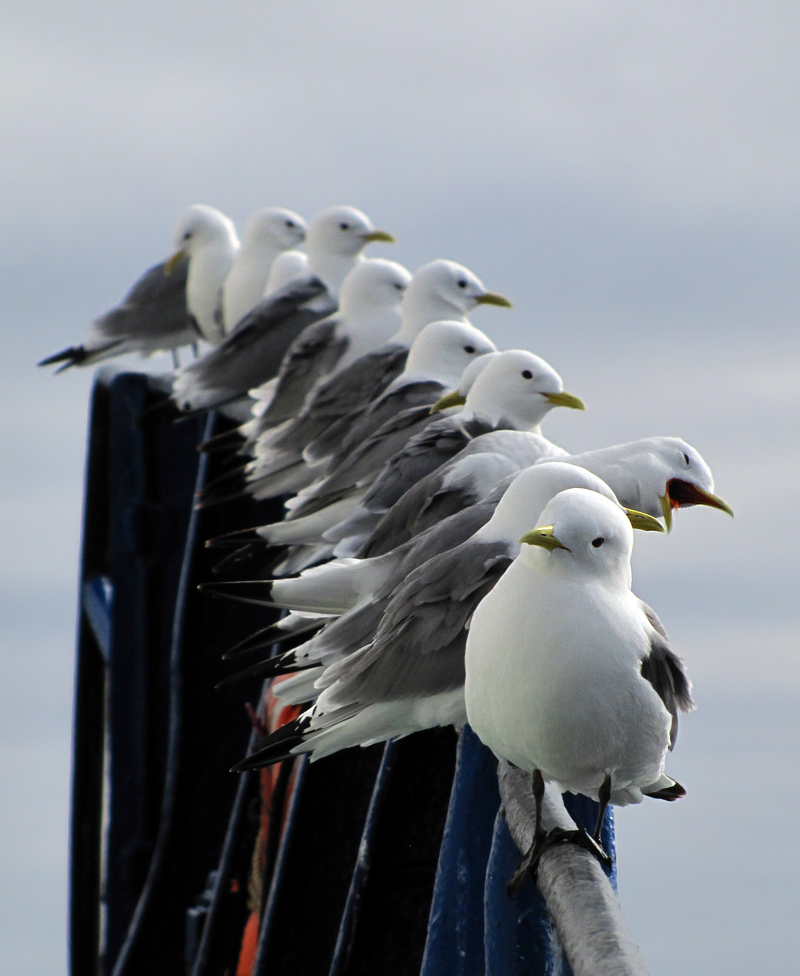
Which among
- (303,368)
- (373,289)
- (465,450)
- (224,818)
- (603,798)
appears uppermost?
(373,289)

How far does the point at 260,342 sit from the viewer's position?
6410 mm

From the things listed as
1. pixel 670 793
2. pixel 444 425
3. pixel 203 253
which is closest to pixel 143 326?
pixel 203 253

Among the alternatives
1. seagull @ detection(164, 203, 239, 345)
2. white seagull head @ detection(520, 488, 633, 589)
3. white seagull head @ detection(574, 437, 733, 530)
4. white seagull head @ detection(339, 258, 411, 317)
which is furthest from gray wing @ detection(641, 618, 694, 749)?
seagull @ detection(164, 203, 239, 345)

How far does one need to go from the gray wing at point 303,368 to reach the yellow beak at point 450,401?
1.16m

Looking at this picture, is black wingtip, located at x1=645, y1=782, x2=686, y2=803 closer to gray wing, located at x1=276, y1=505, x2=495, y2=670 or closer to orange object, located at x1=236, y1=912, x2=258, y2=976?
gray wing, located at x1=276, y1=505, x2=495, y2=670

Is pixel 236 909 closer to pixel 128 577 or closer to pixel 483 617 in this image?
pixel 128 577

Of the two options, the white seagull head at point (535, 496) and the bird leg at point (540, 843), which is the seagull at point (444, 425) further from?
the bird leg at point (540, 843)

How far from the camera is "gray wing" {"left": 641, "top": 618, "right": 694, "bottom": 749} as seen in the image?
2.07 m

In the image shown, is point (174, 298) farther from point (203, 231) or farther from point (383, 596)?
point (383, 596)

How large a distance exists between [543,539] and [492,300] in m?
3.94

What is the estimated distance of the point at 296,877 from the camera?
3.69m

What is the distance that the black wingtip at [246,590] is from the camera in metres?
2.97

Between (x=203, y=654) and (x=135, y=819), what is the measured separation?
2.40 ft

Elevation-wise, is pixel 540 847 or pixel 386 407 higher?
pixel 386 407
